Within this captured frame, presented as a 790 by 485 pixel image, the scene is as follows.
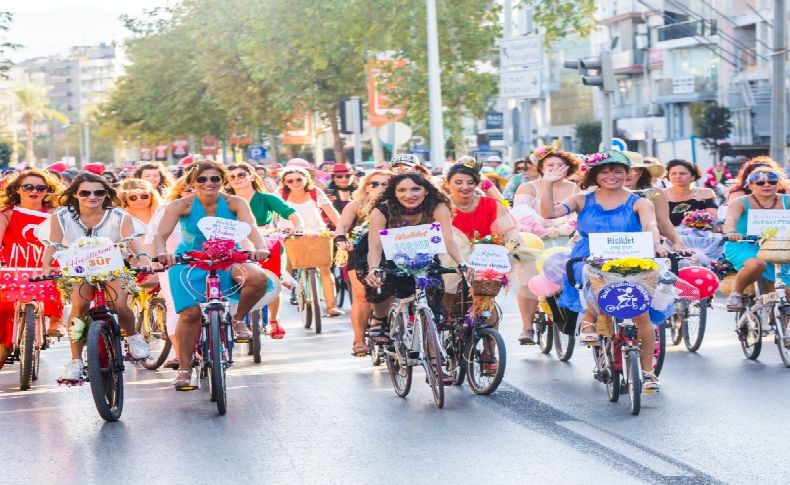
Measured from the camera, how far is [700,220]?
14.4m

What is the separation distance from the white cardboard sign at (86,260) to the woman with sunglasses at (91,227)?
39 centimetres

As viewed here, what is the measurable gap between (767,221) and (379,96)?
31479 mm

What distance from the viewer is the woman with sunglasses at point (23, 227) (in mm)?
12555

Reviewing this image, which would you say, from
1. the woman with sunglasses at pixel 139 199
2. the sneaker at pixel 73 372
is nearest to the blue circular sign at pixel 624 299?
the sneaker at pixel 73 372

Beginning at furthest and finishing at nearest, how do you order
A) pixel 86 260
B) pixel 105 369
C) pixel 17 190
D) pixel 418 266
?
pixel 17 190 < pixel 418 266 < pixel 86 260 < pixel 105 369

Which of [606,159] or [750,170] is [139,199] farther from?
[750,170]

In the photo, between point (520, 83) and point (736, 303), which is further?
point (520, 83)

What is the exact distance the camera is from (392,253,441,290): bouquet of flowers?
423 inches

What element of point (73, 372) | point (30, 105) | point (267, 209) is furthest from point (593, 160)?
point (30, 105)

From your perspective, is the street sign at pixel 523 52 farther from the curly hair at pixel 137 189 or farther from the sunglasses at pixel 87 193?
the sunglasses at pixel 87 193

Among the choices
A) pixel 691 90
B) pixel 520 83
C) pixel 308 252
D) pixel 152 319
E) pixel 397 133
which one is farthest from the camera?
pixel 691 90

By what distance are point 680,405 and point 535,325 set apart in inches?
139

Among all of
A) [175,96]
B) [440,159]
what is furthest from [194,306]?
[175,96]

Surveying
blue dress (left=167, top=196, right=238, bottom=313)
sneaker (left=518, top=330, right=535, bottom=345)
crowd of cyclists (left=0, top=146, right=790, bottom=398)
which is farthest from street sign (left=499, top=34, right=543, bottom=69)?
blue dress (left=167, top=196, right=238, bottom=313)
